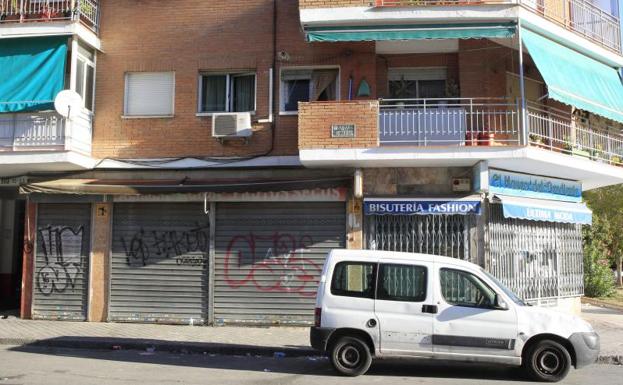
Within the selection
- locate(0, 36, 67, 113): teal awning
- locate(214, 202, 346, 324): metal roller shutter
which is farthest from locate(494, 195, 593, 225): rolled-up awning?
locate(0, 36, 67, 113): teal awning

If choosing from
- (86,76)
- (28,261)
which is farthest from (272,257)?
(86,76)

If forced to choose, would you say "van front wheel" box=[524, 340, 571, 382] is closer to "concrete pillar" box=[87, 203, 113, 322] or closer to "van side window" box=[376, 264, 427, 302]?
"van side window" box=[376, 264, 427, 302]

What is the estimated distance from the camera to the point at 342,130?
1229cm

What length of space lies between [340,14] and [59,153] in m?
6.61

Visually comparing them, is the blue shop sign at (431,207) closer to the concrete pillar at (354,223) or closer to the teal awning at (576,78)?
the concrete pillar at (354,223)

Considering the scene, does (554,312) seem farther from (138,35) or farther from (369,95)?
(138,35)

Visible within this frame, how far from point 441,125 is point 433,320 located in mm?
5466

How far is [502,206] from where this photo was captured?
12703 mm

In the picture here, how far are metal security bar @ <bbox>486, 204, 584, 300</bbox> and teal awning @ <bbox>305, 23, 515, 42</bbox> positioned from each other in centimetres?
363

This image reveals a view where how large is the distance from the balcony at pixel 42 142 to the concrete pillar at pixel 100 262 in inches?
45.4

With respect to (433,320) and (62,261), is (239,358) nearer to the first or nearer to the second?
(433,320)

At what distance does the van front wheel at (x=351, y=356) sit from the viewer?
850 cm

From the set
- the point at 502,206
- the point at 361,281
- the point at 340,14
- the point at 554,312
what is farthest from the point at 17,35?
the point at 554,312

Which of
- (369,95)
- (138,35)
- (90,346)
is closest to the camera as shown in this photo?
(90,346)
